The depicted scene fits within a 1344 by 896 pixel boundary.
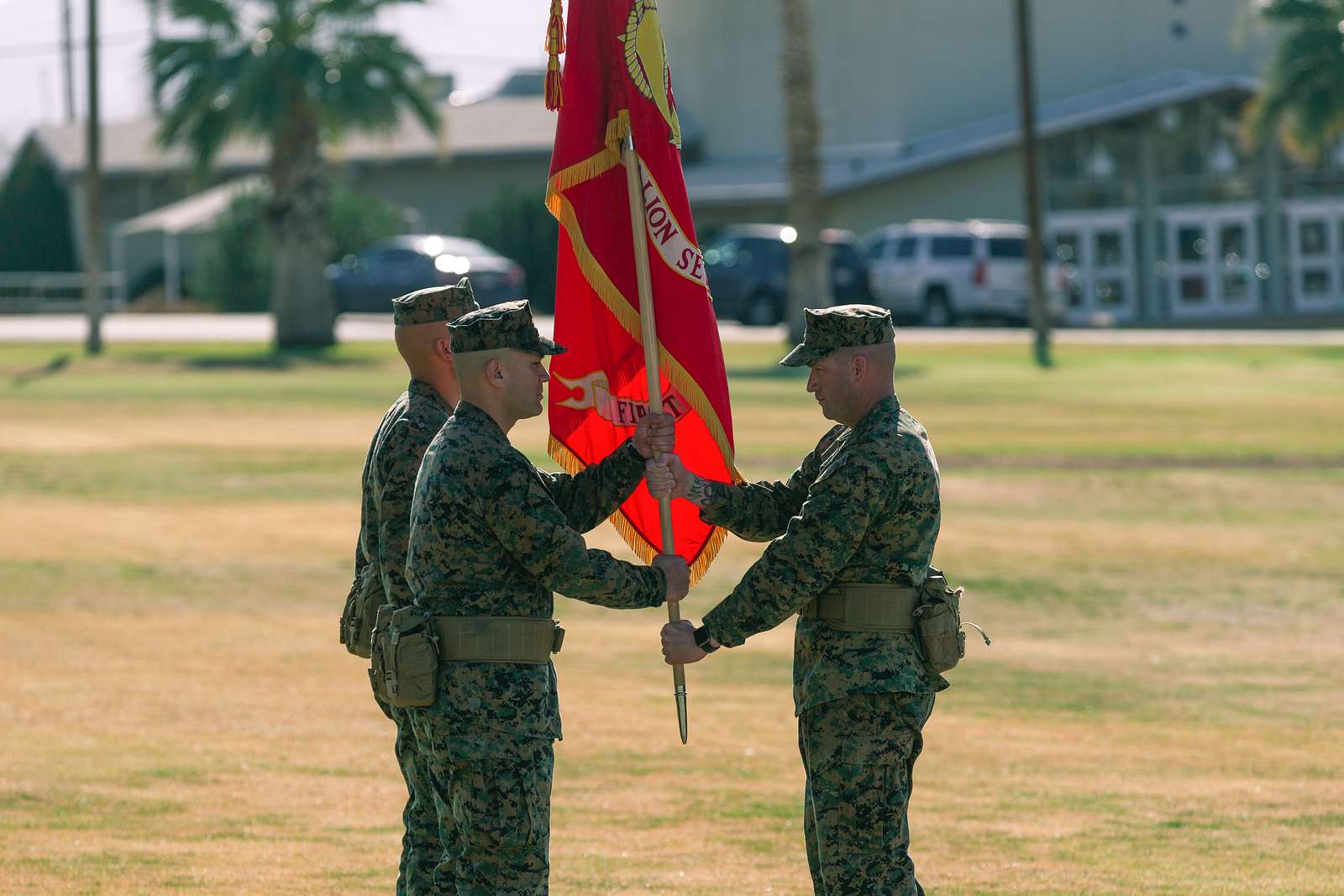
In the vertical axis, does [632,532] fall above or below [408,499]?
below

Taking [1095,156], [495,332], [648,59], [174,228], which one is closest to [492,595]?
[495,332]

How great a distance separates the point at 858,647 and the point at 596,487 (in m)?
0.99

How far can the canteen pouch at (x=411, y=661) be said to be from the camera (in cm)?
565

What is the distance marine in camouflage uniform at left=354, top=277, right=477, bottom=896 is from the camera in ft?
20.9

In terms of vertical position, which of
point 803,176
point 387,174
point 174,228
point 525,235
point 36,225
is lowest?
point 803,176

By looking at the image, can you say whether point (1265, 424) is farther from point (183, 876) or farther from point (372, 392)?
point (183, 876)

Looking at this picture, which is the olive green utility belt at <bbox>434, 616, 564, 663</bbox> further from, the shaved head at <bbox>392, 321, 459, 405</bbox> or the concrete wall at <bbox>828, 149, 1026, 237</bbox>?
the concrete wall at <bbox>828, 149, 1026, 237</bbox>

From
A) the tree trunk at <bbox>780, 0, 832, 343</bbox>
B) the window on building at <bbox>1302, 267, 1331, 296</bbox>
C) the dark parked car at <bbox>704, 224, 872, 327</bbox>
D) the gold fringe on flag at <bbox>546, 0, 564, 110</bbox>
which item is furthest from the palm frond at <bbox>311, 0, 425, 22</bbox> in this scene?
the gold fringe on flag at <bbox>546, 0, 564, 110</bbox>

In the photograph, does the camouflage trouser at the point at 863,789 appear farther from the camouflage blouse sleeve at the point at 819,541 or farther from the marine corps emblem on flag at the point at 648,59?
the marine corps emblem on flag at the point at 648,59

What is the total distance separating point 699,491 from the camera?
6.41 m

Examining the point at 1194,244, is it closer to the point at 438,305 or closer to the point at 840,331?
the point at 438,305

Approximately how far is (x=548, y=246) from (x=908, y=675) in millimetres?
46864

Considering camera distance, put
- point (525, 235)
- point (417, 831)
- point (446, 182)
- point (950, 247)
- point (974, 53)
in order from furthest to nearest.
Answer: point (446, 182) < point (974, 53) < point (525, 235) < point (950, 247) < point (417, 831)

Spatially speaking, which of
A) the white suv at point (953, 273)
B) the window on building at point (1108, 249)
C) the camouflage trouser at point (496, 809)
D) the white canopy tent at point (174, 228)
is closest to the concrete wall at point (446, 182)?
the white canopy tent at point (174, 228)
